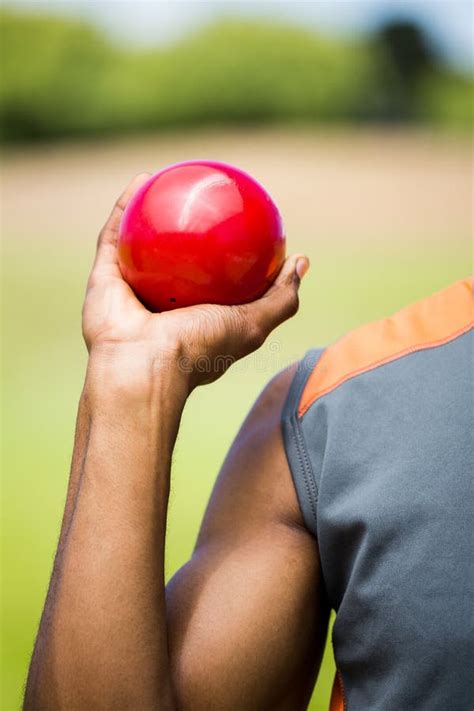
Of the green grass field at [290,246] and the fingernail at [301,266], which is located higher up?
the fingernail at [301,266]

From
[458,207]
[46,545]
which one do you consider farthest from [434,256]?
[46,545]

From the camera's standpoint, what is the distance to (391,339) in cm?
195

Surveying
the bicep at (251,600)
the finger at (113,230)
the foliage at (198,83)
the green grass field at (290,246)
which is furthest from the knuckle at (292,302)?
the foliage at (198,83)

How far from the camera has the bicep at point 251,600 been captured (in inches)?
65.4

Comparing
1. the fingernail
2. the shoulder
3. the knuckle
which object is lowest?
the shoulder

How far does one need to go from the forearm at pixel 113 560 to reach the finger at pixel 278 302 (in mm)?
221

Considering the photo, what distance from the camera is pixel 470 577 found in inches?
64.9

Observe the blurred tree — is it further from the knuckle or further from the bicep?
the bicep

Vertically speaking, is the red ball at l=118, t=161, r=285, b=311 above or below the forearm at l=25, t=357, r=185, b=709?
above

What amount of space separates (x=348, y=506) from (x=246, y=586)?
236 mm

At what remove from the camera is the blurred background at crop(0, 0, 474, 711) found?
5.91 metres

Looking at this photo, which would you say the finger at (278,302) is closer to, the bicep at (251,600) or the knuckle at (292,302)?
the knuckle at (292,302)

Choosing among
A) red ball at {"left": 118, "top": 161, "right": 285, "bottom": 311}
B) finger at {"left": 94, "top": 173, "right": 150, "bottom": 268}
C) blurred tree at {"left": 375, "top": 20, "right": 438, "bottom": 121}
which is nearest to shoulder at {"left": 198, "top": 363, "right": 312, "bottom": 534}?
red ball at {"left": 118, "top": 161, "right": 285, "bottom": 311}

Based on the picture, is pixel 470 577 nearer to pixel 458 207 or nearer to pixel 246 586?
pixel 246 586
